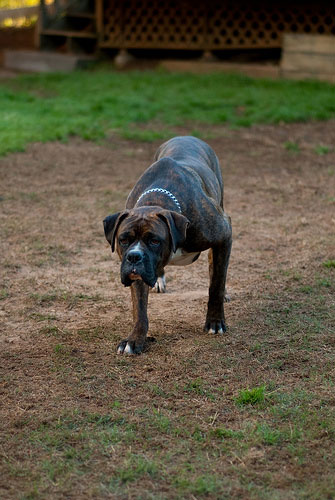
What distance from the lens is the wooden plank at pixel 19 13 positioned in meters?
19.1

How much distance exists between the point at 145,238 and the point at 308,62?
40.6 feet

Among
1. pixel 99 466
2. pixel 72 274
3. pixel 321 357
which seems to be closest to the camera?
pixel 99 466

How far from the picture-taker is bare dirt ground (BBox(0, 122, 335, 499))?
380 centimetres

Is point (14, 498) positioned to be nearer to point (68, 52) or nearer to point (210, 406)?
point (210, 406)

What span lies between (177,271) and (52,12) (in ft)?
45.0

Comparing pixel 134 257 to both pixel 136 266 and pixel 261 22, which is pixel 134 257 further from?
pixel 261 22

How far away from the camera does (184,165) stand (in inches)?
229

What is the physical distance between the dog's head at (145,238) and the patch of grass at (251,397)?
2.96 ft

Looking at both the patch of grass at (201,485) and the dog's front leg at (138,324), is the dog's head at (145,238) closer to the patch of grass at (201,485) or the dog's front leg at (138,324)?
the dog's front leg at (138,324)

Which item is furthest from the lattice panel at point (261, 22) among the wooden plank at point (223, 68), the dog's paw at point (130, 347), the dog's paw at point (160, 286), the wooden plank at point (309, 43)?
the dog's paw at point (130, 347)

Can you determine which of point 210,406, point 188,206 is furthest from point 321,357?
point 188,206

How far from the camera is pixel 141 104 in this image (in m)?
14.0

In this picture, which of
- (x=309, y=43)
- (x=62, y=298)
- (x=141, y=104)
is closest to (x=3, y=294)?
(x=62, y=298)

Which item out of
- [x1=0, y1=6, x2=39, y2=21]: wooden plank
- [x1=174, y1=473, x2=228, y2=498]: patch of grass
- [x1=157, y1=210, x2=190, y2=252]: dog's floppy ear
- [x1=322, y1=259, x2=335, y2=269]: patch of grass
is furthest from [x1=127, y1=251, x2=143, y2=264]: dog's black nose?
[x1=0, y1=6, x2=39, y2=21]: wooden plank
